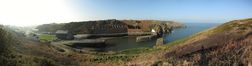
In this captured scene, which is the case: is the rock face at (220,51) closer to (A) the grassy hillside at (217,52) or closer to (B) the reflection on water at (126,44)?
(A) the grassy hillside at (217,52)

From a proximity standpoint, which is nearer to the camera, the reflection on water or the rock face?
the rock face

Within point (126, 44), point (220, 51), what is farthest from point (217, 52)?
point (126, 44)

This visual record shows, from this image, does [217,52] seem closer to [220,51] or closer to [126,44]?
[220,51]

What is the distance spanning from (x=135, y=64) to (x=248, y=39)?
11.8 m

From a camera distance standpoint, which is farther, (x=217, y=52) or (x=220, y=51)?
(x=220, y=51)

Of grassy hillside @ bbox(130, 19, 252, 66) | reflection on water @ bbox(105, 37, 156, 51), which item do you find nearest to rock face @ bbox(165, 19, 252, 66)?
grassy hillside @ bbox(130, 19, 252, 66)

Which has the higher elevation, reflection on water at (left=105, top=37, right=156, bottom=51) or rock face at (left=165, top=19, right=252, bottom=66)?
rock face at (left=165, top=19, right=252, bottom=66)

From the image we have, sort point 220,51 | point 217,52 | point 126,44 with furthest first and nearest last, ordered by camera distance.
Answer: point 126,44 → point 220,51 → point 217,52

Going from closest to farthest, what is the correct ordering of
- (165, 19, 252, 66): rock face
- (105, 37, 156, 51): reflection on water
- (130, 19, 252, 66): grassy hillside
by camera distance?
(165, 19, 252, 66): rock face
(130, 19, 252, 66): grassy hillside
(105, 37, 156, 51): reflection on water

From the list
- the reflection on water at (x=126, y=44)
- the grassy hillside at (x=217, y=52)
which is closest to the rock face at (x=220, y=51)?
the grassy hillside at (x=217, y=52)

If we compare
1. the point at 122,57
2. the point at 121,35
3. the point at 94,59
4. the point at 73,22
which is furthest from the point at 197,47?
the point at 73,22

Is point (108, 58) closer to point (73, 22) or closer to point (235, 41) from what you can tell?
point (235, 41)

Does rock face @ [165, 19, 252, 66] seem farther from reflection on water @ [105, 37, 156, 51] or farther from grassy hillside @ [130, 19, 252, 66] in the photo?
reflection on water @ [105, 37, 156, 51]

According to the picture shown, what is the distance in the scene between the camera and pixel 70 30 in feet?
398
